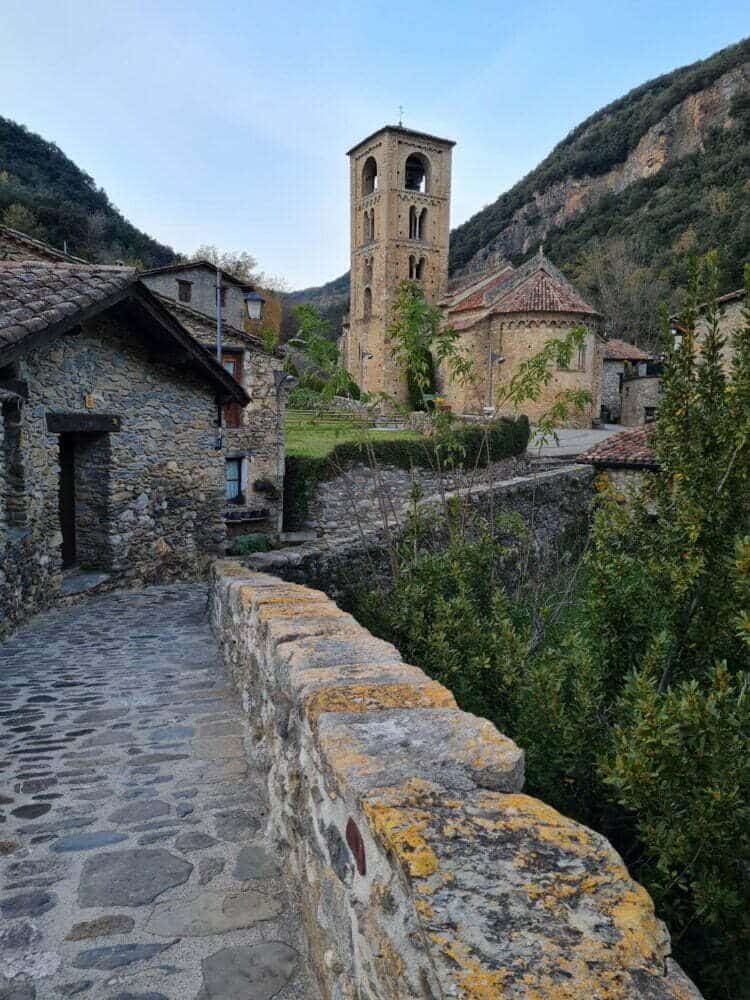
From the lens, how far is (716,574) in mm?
2830

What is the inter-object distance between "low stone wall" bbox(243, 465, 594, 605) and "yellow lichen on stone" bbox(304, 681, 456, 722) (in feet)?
16.1

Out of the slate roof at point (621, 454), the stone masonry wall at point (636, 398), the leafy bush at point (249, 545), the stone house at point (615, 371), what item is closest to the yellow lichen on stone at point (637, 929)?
the leafy bush at point (249, 545)

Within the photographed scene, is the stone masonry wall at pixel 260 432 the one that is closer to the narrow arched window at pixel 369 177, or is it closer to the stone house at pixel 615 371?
the stone house at pixel 615 371

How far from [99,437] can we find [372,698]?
24.1 feet

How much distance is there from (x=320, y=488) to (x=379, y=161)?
3283 cm

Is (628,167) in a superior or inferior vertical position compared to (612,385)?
superior

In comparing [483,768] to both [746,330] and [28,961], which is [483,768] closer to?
[28,961]

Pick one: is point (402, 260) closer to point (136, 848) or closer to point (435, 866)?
point (136, 848)

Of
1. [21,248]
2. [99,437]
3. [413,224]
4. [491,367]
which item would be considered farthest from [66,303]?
[413,224]

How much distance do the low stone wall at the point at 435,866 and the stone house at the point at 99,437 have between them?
5.34 metres

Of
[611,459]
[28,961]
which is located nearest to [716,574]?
[28,961]

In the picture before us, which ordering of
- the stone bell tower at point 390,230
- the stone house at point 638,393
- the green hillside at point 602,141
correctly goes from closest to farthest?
the stone house at point 638,393 → the stone bell tower at point 390,230 → the green hillside at point 602,141

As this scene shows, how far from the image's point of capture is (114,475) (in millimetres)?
8695

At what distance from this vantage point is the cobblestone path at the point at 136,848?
2043mm
